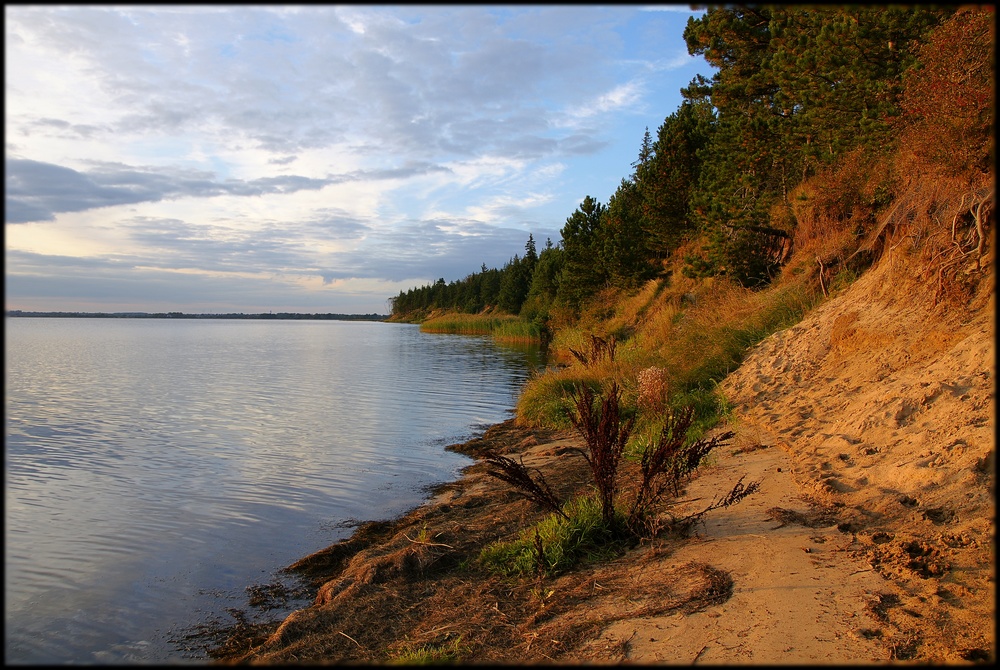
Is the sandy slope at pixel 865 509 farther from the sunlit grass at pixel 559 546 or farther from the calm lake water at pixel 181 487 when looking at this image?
the calm lake water at pixel 181 487

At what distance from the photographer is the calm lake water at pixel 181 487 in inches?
216

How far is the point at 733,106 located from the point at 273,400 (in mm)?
14693

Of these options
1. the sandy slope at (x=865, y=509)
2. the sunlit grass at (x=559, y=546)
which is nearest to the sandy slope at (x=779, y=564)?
the sandy slope at (x=865, y=509)

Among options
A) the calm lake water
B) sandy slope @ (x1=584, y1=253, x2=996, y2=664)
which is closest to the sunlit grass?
sandy slope @ (x1=584, y1=253, x2=996, y2=664)

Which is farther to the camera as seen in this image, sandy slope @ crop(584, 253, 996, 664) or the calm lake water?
the calm lake water

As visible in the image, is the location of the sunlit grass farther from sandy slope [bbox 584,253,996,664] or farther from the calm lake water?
the calm lake water

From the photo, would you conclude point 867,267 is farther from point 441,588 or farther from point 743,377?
point 441,588

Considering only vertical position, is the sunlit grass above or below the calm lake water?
above

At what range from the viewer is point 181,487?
30.9 ft

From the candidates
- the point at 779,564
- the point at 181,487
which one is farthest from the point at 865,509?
the point at 181,487

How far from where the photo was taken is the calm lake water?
548 centimetres

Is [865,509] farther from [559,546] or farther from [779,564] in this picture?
[559,546]

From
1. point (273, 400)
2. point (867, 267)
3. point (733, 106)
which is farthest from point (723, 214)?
point (273, 400)

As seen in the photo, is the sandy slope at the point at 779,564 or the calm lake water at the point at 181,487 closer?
the sandy slope at the point at 779,564
